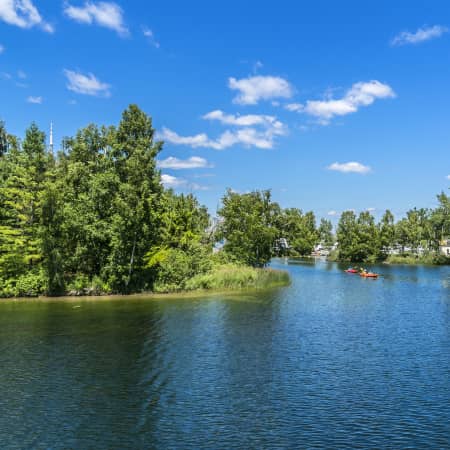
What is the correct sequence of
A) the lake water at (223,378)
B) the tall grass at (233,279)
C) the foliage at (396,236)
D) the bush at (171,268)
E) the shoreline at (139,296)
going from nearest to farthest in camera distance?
the lake water at (223,378) → the shoreline at (139,296) → the bush at (171,268) → the tall grass at (233,279) → the foliage at (396,236)

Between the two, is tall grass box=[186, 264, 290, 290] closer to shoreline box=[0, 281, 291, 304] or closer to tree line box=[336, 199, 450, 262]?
shoreline box=[0, 281, 291, 304]

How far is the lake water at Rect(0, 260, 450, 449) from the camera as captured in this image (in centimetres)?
1892

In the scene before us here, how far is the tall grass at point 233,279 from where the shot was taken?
205 ft

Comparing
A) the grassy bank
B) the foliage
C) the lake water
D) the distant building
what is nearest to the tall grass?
the grassy bank

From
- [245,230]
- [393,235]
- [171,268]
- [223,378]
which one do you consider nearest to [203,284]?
[171,268]

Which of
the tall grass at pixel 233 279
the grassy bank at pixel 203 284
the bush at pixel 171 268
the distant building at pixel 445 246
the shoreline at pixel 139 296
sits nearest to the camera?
the shoreline at pixel 139 296

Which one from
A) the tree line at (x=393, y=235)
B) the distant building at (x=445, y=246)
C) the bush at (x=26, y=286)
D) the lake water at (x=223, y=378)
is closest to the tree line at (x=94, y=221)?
the bush at (x=26, y=286)

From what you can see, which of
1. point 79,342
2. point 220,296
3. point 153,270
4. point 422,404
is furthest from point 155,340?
point 153,270

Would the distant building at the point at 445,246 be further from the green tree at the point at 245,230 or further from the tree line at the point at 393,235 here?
the green tree at the point at 245,230

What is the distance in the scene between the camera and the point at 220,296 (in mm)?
57594

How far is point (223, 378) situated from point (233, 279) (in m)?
39.5

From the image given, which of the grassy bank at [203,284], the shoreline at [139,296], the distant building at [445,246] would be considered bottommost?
the shoreline at [139,296]

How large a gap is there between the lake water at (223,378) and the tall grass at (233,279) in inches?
584

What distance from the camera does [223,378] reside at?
25.9 m
